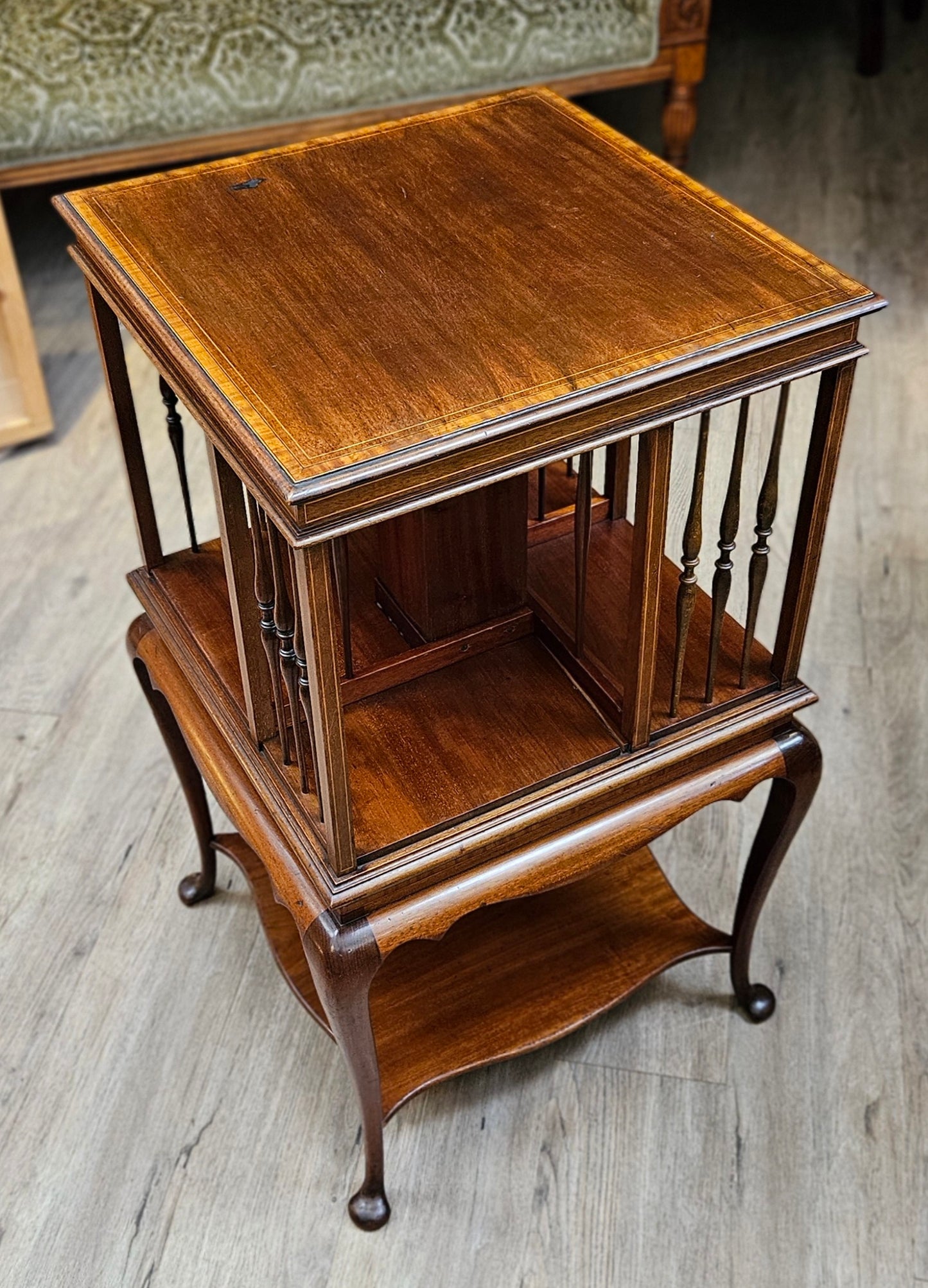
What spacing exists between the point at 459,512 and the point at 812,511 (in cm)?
24

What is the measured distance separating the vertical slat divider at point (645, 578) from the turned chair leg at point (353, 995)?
0.76ft

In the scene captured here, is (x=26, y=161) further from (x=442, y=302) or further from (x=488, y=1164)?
(x=488, y=1164)

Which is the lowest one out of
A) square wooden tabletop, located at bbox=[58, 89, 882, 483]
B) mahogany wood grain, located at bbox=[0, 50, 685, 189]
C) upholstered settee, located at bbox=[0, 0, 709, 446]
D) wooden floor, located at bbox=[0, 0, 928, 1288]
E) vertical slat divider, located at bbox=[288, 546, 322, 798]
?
wooden floor, located at bbox=[0, 0, 928, 1288]

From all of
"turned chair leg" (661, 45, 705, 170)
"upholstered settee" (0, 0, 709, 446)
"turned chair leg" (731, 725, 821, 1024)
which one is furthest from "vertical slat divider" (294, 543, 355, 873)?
"turned chair leg" (661, 45, 705, 170)

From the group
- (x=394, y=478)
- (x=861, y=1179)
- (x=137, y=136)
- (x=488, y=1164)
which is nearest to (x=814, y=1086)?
(x=861, y=1179)

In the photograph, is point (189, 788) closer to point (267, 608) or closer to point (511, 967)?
point (511, 967)

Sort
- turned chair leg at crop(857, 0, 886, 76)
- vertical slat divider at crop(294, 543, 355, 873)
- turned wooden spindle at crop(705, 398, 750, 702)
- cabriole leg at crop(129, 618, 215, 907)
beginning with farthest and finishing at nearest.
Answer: turned chair leg at crop(857, 0, 886, 76)
cabriole leg at crop(129, 618, 215, 907)
turned wooden spindle at crop(705, 398, 750, 702)
vertical slat divider at crop(294, 543, 355, 873)

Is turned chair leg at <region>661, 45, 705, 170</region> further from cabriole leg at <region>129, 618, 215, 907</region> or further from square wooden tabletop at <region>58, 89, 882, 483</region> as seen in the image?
cabriole leg at <region>129, 618, 215, 907</region>

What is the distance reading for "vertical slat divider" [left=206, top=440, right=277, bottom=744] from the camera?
0.83m

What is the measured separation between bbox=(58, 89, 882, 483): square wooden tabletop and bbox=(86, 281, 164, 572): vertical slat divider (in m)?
0.08

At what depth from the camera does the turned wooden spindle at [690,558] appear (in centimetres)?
83

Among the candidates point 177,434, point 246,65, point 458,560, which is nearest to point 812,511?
point 458,560

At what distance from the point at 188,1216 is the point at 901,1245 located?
23.4 inches

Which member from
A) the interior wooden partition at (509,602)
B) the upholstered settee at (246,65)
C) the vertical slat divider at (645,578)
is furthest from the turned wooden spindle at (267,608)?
the upholstered settee at (246,65)
